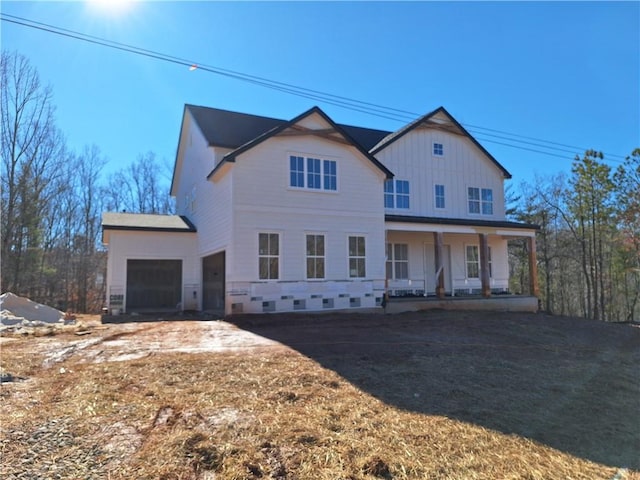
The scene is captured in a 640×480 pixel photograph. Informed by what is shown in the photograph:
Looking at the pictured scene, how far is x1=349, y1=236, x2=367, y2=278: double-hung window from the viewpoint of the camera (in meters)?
15.2

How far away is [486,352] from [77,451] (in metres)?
7.17

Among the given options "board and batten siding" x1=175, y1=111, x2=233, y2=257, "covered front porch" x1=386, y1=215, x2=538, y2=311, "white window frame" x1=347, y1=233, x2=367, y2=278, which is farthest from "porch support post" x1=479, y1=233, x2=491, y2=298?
"board and batten siding" x1=175, y1=111, x2=233, y2=257

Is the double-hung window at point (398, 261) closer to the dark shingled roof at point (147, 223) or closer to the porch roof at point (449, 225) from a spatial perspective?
the porch roof at point (449, 225)

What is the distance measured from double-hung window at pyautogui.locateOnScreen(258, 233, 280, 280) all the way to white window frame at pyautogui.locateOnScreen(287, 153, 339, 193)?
6.50 ft

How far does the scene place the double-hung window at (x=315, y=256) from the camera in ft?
47.3

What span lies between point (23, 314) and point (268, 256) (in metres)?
7.50

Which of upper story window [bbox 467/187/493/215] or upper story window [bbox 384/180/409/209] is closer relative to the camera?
upper story window [bbox 384/180/409/209]

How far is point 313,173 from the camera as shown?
586 inches

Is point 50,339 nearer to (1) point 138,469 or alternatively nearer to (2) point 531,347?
(1) point 138,469

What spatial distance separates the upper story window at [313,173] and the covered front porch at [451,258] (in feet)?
11.6

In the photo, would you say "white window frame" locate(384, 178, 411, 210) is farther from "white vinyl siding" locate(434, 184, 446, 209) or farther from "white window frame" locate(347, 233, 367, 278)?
"white window frame" locate(347, 233, 367, 278)

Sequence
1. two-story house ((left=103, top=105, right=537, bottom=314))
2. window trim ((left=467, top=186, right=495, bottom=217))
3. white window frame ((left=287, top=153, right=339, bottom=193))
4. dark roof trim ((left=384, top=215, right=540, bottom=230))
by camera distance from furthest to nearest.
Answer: window trim ((left=467, top=186, right=495, bottom=217)) < dark roof trim ((left=384, top=215, right=540, bottom=230)) < white window frame ((left=287, top=153, right=339, bottom=193)) < two-story house ((left=103, top=105, right=537, bottom=314))

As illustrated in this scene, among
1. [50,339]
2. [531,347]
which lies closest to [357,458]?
[531,347]

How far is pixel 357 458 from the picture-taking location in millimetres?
3209
